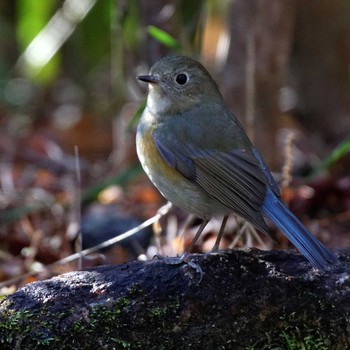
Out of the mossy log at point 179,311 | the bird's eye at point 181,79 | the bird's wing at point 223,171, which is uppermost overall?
the bird's eye at point 181,79

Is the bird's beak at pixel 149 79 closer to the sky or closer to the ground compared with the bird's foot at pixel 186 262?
closer to the sky

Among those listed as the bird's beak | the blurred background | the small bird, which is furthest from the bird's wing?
the blurred background

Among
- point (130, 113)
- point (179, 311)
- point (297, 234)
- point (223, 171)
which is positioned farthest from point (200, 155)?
point (130, 113)

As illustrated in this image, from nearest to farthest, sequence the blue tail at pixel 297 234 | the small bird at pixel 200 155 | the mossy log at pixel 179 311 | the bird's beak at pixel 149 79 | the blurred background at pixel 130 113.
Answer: the mossy log at pixel 179 311, the blue tail at pixel 297 234, the small bird at pixel 200 155, the bird's beak at pixel 149 79, the blurred background at pixel 130 113

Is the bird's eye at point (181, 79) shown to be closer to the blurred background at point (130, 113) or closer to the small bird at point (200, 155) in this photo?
the small bird at point (200, 155)

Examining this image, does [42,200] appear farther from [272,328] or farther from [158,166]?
[272,328]

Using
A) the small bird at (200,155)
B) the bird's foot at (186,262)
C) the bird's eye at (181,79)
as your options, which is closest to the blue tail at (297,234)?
the small bird at (200,155)

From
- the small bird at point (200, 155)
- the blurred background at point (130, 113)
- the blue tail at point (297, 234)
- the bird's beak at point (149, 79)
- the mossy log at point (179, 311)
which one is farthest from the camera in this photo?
the blurred background at point (130, 113)

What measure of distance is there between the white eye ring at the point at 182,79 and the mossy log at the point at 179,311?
1.25 metres

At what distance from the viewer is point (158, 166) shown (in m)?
3.91

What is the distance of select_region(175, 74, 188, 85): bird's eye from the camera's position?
423 centimetres

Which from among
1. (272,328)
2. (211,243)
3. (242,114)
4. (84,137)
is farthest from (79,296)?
(84,137)

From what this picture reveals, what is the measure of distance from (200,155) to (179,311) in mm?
1057

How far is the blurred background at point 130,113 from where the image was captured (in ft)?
17.0
